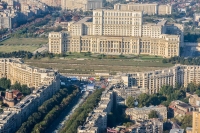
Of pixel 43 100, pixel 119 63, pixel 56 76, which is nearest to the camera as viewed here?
pixel 43 100

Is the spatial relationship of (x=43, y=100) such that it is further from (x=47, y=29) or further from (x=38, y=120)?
(x=47, y=29)

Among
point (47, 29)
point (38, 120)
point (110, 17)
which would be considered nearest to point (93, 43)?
point (110, 17)


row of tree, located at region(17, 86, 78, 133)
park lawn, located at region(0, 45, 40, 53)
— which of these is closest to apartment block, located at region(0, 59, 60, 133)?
row of tree, located at region(17, 86, 78, 133)

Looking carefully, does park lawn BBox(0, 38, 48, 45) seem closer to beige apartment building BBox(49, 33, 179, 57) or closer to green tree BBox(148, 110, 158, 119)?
beige apartment building BBox(49, 33, 179, 57)

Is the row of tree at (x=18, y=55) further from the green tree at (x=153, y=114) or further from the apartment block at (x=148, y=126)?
the apartment block at (x=148, y=126)

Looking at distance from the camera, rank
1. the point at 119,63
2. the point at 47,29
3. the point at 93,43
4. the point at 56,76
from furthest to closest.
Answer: the point at 47,29 → the point at 93,43 → the point at 119,63 → the point at 56,76

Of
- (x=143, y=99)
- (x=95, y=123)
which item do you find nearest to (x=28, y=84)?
(x=143, y=99)

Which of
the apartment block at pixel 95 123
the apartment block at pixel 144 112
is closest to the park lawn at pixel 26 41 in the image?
the apartment block at pixel 144 112
